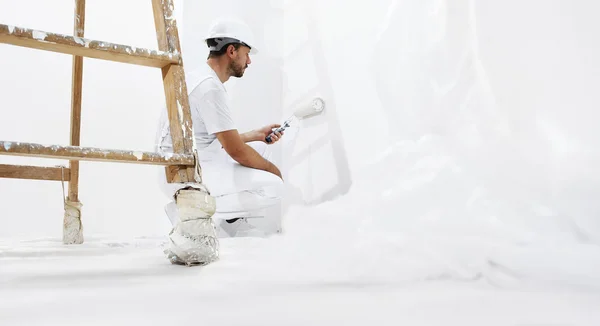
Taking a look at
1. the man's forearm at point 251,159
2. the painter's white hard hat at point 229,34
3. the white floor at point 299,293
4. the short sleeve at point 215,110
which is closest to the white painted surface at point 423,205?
the white floor at point 299,293

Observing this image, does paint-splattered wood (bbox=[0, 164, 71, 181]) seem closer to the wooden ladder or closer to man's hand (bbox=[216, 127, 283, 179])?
man's hand (bbox=[216, 127, 283, 179])

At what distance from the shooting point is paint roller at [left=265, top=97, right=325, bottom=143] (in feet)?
7.29

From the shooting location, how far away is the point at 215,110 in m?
1.81

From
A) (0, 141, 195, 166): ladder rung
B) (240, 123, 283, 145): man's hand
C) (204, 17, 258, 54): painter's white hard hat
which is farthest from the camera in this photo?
(240, 123, 283, 145): man's hand

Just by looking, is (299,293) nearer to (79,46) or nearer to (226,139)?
(79,46)

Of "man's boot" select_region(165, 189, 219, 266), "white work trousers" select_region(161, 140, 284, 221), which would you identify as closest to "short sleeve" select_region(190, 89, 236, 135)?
"white work trousers" select_region(161, 140, 284, 221)

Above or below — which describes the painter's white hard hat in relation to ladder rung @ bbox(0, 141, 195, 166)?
above

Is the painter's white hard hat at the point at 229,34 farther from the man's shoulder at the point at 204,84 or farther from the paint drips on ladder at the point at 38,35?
the paint drips on ladder at the point at 38,35

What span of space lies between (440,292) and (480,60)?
821 mm

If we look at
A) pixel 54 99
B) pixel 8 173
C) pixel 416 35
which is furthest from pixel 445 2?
pixel 54 99

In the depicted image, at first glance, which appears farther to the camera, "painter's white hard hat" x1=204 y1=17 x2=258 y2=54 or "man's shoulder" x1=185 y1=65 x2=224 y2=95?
"painter's white hard hat" x1=204 y1=17 x2=258 y2=54

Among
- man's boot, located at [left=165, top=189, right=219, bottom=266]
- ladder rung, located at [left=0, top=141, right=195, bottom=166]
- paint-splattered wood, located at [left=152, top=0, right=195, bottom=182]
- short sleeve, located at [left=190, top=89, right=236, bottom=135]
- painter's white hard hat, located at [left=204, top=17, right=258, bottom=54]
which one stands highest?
painter's white hard hat, located at [left=204, top=17, right=258, bottom=54]

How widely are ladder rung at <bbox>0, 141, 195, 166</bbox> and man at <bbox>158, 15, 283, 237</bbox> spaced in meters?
0.92

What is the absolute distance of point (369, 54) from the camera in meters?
1.89
